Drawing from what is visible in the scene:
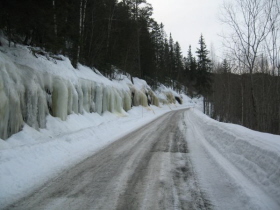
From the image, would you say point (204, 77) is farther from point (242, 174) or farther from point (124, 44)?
point (242, 174)

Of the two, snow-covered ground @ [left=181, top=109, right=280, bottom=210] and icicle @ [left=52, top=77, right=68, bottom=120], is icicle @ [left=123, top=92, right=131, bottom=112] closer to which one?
icicle @ [left=52, top=77, right=68, bottom=120]

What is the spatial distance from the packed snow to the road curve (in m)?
0.31

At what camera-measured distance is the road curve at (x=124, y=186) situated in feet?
11.9

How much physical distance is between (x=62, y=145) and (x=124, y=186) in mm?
4092

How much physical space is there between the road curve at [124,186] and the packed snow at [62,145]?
31 centimetres

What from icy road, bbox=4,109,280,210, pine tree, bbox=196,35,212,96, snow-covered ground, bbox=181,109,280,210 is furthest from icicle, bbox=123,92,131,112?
pine tree, bbox=196,35,212,96

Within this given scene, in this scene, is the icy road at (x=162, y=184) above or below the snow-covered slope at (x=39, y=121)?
below

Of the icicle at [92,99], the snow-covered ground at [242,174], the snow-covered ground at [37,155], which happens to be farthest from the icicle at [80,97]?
the snow-covered ground at [242,174]

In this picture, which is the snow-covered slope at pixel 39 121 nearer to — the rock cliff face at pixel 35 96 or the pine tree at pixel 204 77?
the rock cliff face at pixel 35 96

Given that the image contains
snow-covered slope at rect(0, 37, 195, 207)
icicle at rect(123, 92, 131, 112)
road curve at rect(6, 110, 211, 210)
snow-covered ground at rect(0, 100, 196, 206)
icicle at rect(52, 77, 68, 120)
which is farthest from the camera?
icicle at rect(123, 92, 131, 112)

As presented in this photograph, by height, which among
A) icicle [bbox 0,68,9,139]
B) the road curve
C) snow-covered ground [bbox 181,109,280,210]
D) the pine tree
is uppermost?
the pine tree

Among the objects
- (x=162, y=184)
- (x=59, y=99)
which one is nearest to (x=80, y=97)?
(x=59, y=99)

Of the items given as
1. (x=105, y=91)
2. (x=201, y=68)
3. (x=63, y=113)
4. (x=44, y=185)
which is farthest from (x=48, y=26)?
(x=201, y=68)

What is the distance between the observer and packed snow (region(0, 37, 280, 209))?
13.9 ft
